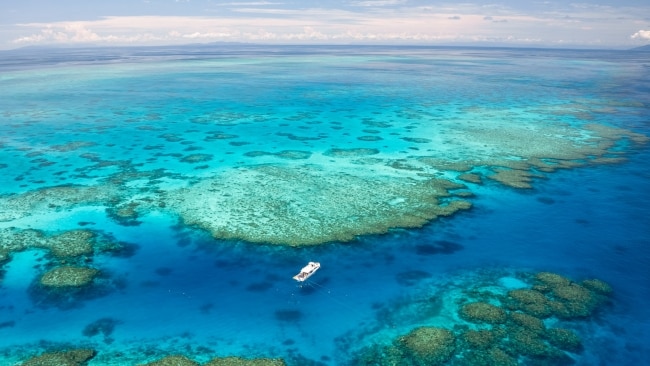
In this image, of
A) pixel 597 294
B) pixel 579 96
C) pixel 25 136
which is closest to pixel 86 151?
pixel 25 136

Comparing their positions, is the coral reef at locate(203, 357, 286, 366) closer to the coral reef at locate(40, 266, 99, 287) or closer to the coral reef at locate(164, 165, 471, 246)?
the coral reef at locate(164, 165, 471, 246)

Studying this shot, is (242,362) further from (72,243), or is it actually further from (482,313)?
(72,243)

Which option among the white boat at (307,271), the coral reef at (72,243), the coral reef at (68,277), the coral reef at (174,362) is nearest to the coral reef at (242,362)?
the coral reef at (174,362)

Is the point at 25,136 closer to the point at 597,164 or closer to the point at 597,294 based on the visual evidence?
the point at 597,294

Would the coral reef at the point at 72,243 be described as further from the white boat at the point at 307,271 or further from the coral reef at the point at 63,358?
the white boat at the point at 307,271

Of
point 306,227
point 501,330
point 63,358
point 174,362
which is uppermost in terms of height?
point 306,227

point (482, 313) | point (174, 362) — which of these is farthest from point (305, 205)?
point (174, 362)
